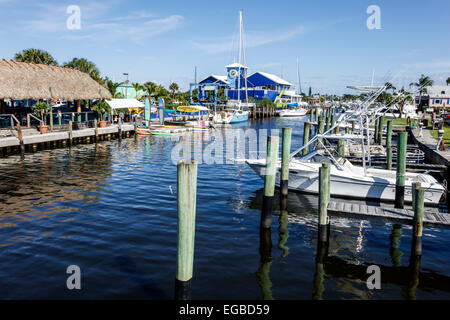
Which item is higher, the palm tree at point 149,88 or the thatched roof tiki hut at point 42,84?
the palm tree at point 149,88

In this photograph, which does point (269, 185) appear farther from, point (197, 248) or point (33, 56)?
point (33, 56)

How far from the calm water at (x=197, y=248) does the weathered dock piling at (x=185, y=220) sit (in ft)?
6.08

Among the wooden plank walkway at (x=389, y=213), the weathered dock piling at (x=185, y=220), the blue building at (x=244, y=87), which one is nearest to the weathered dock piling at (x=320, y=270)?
the wooden plank walkway at (x=389, y=213)

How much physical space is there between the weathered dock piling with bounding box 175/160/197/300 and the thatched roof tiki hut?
28592 millimetres

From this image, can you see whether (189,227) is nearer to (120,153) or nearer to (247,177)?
(247,177)

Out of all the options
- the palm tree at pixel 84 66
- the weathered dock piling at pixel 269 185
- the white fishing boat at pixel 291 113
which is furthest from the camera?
the white fishing boat at pixel 291 113

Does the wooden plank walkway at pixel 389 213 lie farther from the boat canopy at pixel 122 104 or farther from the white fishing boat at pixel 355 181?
the boat canopy at pixel 122 104

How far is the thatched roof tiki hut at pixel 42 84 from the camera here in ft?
100

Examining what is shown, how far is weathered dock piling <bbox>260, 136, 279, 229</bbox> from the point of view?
39.8 feet

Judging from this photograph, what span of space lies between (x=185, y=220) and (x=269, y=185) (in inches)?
233

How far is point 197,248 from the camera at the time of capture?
441 inches

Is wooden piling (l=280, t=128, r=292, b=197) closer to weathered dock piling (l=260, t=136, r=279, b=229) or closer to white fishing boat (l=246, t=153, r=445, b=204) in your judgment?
white fishing boat (l=246, t=153, r=445, b=204)

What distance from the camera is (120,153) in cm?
2997

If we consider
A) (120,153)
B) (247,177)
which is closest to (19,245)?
(247,177)
